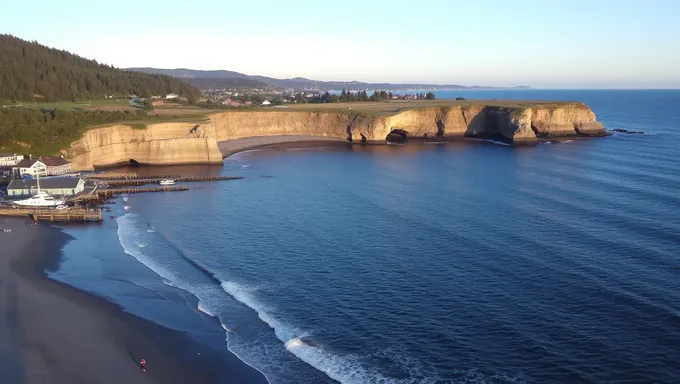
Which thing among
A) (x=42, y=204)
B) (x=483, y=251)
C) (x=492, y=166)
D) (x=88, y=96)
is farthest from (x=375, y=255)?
(x=88, y=96)

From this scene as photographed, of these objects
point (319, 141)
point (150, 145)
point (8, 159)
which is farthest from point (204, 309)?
point (319, 141)

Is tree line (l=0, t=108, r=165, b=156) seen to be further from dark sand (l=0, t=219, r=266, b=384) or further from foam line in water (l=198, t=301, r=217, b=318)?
foam line in water (l=198, t=301, r=217, b=318)

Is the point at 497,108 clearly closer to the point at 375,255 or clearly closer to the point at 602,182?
the point at 602,182

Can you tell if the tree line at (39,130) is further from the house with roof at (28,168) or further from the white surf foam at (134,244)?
the white surf foam at (134,244)

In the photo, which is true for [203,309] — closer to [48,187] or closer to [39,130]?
[48,187]

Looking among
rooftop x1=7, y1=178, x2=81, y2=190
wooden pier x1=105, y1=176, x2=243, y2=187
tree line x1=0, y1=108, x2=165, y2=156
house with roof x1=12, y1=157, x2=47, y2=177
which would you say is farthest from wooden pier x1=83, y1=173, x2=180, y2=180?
rooftop x1=7, y1=178, x2=81, y2=190

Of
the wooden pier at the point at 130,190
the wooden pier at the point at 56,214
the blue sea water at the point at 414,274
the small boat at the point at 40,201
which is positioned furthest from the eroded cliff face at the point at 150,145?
the wooden pier at the point at 56,214
